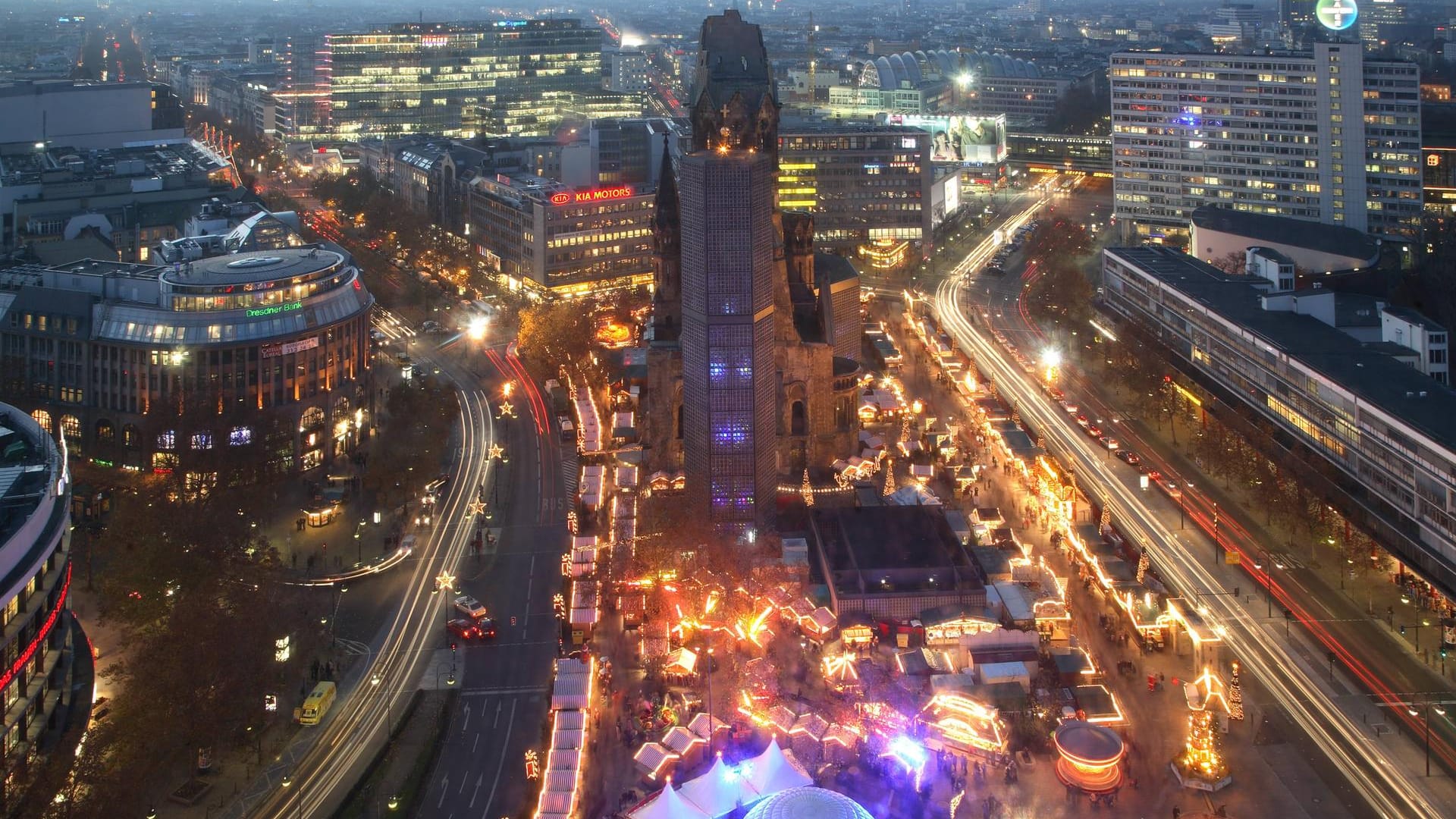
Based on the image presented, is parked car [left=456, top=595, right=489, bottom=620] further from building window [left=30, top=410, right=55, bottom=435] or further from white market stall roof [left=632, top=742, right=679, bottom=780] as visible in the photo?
building window [left=30, top=410, right=55, bottom=435]

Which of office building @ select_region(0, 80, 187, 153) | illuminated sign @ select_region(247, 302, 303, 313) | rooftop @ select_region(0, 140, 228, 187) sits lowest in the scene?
illuminated sign @ select_region(247, 302, 303, 313)

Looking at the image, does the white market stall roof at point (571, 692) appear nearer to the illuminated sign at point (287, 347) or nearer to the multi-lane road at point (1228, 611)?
the multi-lane road at point (1228, 611)

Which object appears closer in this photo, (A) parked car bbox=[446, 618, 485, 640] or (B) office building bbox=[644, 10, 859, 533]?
(A) parked car bbox=[446, 618, 485, 640]

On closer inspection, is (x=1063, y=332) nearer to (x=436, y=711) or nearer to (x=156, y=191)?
(x=436, y=711)

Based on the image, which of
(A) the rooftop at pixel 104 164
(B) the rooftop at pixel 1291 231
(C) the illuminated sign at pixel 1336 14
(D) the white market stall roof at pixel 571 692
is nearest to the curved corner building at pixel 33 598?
(D) the white market stall roof at pixel 571 692

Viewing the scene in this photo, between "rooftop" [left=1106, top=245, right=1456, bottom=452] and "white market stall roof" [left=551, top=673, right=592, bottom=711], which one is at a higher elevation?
"rooftop" [left=1106, top=245, right=1456, bottom=452]

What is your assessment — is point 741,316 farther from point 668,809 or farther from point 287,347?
point 668,809

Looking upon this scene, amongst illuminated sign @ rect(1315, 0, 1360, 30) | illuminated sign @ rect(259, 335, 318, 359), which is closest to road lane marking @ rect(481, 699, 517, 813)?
illuminated sign @ rect(259, 335, 318, 359)
